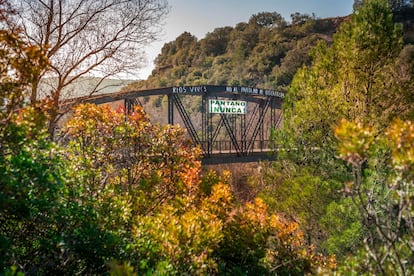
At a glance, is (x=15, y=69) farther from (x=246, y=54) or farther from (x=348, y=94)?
(x=246, y=54)

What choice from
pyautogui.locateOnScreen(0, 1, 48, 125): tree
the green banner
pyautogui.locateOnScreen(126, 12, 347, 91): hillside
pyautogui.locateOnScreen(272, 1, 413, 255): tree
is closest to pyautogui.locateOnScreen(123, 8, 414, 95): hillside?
pyautogui.locateOnScreen(126, 12, 347, 91): hillside

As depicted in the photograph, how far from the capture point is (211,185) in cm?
806

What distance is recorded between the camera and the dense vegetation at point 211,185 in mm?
4004

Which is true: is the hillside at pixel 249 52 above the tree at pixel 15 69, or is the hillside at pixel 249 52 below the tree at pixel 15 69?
above

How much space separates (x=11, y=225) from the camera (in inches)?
191

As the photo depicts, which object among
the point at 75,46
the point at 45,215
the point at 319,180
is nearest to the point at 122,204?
the point at 45,215

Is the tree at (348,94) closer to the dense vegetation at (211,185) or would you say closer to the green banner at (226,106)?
the dense vegetation at (211,185)

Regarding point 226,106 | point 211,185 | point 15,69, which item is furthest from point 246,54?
point 15,69

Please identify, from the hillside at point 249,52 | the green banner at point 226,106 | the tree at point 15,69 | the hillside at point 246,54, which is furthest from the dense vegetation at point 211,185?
the hillside at point 249,52

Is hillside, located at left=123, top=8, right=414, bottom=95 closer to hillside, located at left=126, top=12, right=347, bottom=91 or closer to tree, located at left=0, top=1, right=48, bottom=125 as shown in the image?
hillside, located at left=126, top=12, right=347, bottom=91

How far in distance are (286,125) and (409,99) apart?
3694 mm

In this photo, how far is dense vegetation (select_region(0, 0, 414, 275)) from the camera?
13.1 feet

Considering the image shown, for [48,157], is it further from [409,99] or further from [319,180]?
[409,99]

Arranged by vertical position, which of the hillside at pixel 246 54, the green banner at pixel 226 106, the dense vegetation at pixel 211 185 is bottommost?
the dense vegetation at pixel 211 185
